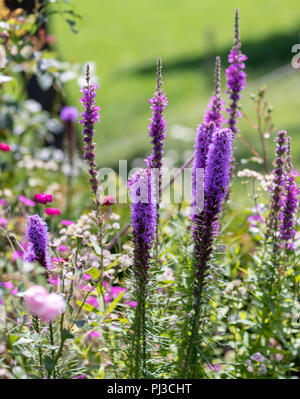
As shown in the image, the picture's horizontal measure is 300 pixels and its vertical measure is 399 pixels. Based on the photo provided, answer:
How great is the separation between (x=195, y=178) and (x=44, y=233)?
640 mm

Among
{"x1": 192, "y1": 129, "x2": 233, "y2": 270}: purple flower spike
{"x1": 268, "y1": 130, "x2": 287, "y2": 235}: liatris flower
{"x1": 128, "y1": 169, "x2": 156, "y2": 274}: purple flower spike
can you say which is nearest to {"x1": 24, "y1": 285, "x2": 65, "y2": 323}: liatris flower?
{"x1": 128, "y1": 169, "x2": 156, "y2": 274}: purple flower spike

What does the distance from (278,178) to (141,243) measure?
0.77 meters

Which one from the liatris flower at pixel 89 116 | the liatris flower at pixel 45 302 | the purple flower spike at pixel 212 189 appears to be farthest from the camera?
the liatris flower at pixel 89 116

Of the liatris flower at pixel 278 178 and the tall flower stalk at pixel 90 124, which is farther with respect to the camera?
the liatris flower at pixel 278 178

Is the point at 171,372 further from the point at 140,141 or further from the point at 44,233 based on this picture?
the point at 140,141

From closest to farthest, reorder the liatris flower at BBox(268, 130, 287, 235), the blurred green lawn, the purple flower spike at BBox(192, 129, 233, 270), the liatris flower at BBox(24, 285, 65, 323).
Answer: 1. the liatris flower at BBox(24, 285, 65, 323)
2. the purple flower spike at BBox(192, 129, 233, 270)
3. the liatris flower at BBox(268, 130, 287, 235)
4. the blurred green lawn

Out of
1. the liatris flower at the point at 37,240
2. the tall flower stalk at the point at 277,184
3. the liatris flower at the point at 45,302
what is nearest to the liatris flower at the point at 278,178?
the tall flower stalk at the point at 277,184

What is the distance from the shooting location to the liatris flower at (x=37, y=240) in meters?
1.98

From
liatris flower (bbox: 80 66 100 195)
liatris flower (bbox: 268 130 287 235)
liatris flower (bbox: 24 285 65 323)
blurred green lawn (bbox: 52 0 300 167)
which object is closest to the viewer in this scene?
liatris flower (bbox: 24 285 65 323)

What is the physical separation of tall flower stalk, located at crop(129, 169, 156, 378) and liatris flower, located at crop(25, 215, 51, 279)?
1.11ft

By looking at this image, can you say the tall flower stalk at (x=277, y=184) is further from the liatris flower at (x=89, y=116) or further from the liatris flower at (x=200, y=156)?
the liatris flower at (x=89, y=116)

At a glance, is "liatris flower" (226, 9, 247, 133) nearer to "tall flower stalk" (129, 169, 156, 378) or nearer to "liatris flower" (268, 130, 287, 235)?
"liatris flower" (268, 130, 287, 235)

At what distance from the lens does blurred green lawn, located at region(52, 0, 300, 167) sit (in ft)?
33.2

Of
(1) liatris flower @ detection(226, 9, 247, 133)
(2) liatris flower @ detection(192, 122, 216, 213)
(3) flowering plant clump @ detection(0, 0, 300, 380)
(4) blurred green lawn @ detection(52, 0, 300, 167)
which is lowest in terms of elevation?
(3) flowering plant clump @ detection(0, 0, 300, 380)
